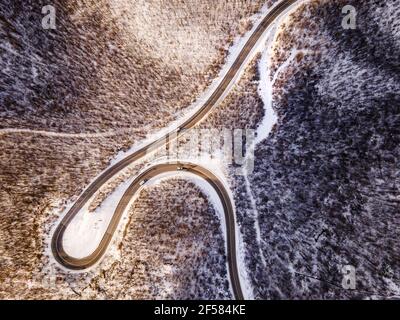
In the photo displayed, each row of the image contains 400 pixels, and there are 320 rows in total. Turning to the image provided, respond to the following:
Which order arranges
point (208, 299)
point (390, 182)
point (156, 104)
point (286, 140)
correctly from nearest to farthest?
point (390, 182) < point (208, 299) < point (286, 140) < point (156, 104)

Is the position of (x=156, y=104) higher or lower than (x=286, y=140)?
higher

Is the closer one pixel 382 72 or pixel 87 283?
pixel 382 72

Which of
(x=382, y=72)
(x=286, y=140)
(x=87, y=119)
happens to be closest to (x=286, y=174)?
(x=286, y=140)

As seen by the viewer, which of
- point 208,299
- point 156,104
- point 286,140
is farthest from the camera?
point 156,104

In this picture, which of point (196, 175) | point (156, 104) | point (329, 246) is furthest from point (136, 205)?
point (329, 246)

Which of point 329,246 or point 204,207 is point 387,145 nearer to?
point 329,246

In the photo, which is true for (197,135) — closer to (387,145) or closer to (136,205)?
(136,205)

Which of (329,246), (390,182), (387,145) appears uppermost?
(387,145)
